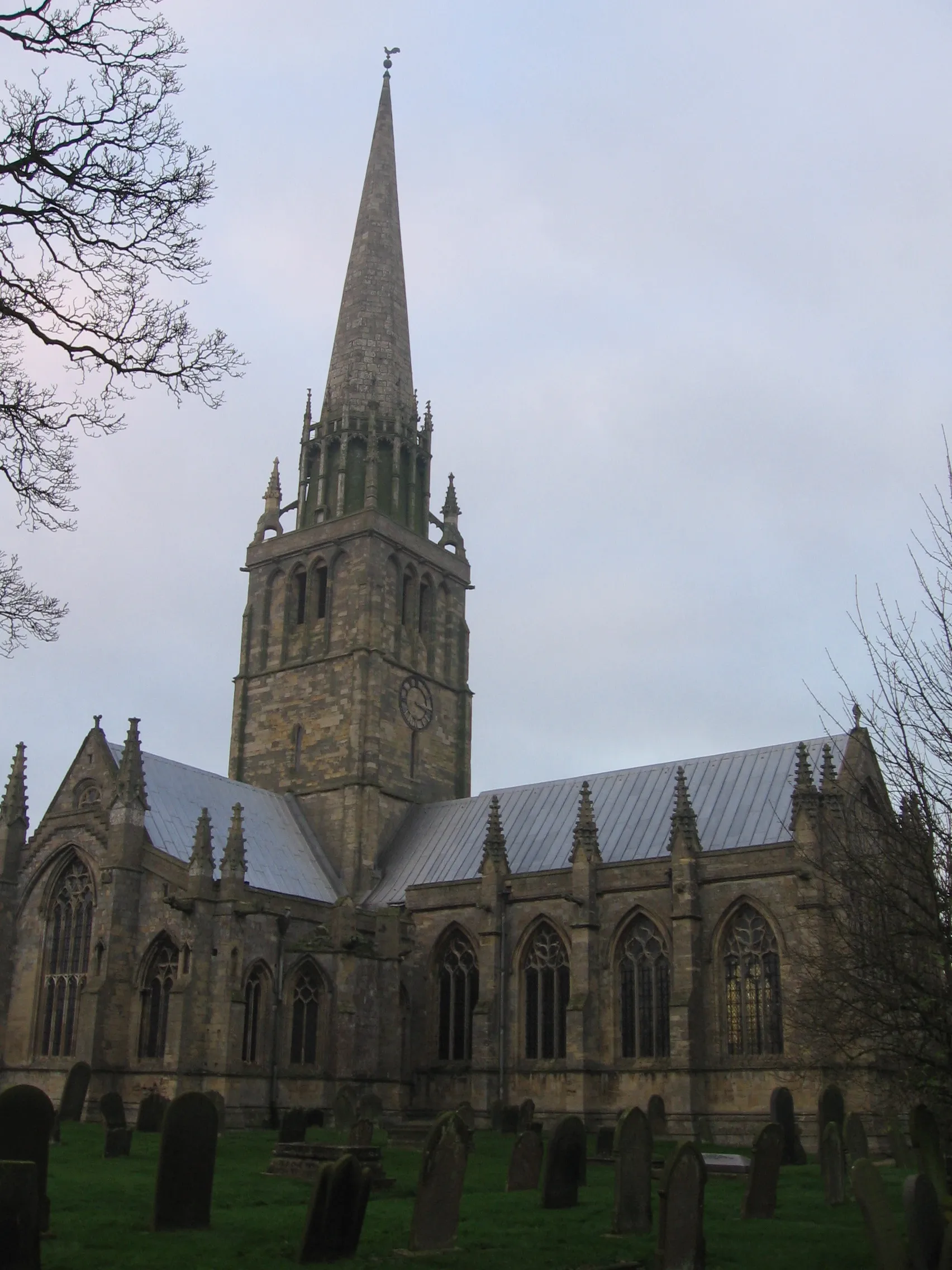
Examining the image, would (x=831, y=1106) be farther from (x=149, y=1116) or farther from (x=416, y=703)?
(x=416, y=703)

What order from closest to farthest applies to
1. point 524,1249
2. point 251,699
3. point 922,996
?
1. point 524,1249
2. point 922,996
3. point 251,699

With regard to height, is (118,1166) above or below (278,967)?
below

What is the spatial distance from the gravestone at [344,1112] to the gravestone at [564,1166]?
1223 centimetres

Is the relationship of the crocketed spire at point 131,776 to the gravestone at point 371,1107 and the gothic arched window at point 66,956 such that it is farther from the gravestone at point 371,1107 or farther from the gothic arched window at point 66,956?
the gravestone at point 371,1107

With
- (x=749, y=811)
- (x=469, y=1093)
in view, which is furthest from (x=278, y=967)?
(x=749, y=811)

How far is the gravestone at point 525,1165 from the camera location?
18234 mm

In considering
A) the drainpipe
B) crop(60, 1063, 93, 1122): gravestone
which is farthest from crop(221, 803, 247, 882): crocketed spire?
crop(60, 1063, 93, 1122): gravestone

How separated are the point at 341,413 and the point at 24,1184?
36865 mm

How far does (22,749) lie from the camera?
A: 1432 inches

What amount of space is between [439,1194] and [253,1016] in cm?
2025

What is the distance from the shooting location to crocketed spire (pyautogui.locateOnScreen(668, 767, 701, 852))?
30.8 m

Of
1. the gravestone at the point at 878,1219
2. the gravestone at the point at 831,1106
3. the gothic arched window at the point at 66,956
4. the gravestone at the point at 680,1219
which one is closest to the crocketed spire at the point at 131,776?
the gothic arched window at the point at 66,956

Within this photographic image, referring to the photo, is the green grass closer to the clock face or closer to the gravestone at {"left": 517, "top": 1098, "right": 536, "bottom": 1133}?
the gravestone at {"left": 517, "top": 1098, "right": 536, "bottom": 1133}

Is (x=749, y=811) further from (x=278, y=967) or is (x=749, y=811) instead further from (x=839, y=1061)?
(x=278, y=967)
